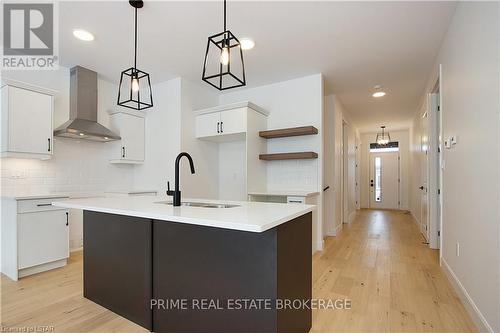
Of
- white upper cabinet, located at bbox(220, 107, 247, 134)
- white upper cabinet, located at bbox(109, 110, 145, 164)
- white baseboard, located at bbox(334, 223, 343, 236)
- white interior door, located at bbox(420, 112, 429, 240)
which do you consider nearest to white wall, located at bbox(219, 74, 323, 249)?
white upper cabinet, located at bbox(220, 107, 247, 134)

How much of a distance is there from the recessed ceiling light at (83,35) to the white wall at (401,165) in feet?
28.6

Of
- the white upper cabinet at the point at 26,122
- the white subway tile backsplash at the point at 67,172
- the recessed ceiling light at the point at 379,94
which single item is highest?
the recessed ceiling light at the point at 379,94

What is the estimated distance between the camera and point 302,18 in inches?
99.8

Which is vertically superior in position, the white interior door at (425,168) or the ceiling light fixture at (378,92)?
the ceiling light fixture at (378,92)

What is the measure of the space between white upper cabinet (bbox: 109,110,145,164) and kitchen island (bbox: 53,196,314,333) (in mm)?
2146

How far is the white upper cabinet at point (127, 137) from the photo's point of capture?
407cm

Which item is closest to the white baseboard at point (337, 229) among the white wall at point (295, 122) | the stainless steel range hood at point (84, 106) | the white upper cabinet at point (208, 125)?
the white wall at point (295, 122)

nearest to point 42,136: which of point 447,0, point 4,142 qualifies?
point 4,142

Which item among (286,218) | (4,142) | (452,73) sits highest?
(452,73)

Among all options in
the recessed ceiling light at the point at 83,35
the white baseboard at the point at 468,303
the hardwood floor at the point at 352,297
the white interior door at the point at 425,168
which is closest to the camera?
the white baseboard at the point at 468,303

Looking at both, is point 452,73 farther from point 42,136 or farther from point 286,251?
point 42,136

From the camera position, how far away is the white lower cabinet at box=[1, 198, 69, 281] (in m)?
2.78

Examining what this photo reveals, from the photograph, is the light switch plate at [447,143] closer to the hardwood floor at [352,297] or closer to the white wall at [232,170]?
the hardwood floor at [352,297]

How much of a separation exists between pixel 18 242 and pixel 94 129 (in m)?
1.60
